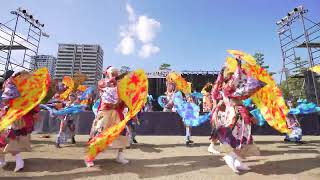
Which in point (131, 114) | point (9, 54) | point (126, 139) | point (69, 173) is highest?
point (9, 54)

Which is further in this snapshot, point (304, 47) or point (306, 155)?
point (304, 47)

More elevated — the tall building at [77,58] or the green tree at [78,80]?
the tall building at [77,58]

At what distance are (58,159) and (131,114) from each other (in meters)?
1.88

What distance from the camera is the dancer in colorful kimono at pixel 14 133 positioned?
4.80m

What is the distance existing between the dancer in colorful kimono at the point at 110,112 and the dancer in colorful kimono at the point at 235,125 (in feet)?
5.74

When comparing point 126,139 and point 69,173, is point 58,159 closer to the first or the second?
point 69,173

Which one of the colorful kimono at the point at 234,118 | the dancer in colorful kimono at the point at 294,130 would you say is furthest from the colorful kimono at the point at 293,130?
the colorful kimono at the point at 234,118

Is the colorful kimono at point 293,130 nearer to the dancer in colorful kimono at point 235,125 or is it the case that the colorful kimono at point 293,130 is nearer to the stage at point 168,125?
the stage at point 168,125

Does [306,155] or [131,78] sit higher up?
[131,78]

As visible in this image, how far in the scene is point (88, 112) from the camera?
12.0 m

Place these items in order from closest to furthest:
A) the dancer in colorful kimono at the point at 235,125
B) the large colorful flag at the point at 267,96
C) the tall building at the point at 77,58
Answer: the dancer in colorful kimono at the point at 235,125, the large colorful flag at the point at 267,96, the tall building at the point at 77,58

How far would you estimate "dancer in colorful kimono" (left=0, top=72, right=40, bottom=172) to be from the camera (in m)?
4.80

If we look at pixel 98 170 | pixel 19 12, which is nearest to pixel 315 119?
pixel 98 170

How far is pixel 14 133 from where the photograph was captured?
191 inches
